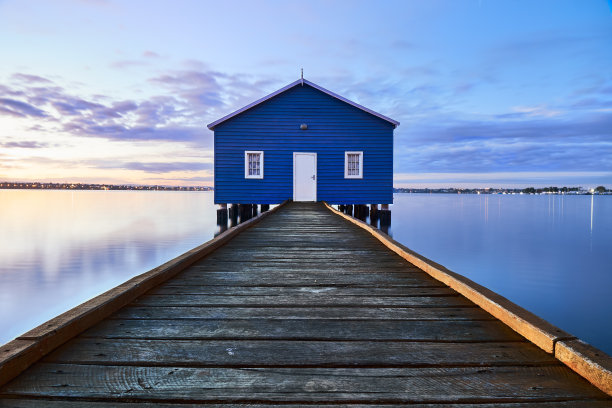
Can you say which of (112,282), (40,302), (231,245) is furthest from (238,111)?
(231,245)

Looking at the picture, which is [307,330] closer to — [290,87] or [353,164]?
[353,164]

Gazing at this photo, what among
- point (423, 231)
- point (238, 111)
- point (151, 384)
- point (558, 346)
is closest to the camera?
point (151, 384)

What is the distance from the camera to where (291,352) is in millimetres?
1808

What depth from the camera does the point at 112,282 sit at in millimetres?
10547

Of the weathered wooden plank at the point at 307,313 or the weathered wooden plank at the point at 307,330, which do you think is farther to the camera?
the weathered wooden plank at the point at 307,313

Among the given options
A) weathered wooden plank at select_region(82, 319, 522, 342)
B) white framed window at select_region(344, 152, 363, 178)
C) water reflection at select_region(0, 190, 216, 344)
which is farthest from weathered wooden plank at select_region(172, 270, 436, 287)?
white framed window at select_region(344, 152, 363, 178)

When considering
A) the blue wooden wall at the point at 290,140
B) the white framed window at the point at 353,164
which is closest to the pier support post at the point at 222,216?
the blue wooden wall at the point at 290,140

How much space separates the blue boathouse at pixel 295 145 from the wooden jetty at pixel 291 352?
44.0 ft

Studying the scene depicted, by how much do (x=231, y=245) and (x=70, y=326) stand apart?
3.27 m

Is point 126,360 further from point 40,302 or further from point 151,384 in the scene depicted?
point 40,302

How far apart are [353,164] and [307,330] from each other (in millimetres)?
14870

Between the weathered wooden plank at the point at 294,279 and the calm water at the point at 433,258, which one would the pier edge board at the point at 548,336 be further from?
the calm water at the point at 433,258

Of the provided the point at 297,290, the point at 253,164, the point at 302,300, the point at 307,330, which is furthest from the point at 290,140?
the point at 307,330

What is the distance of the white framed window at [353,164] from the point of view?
16422 millimetres
